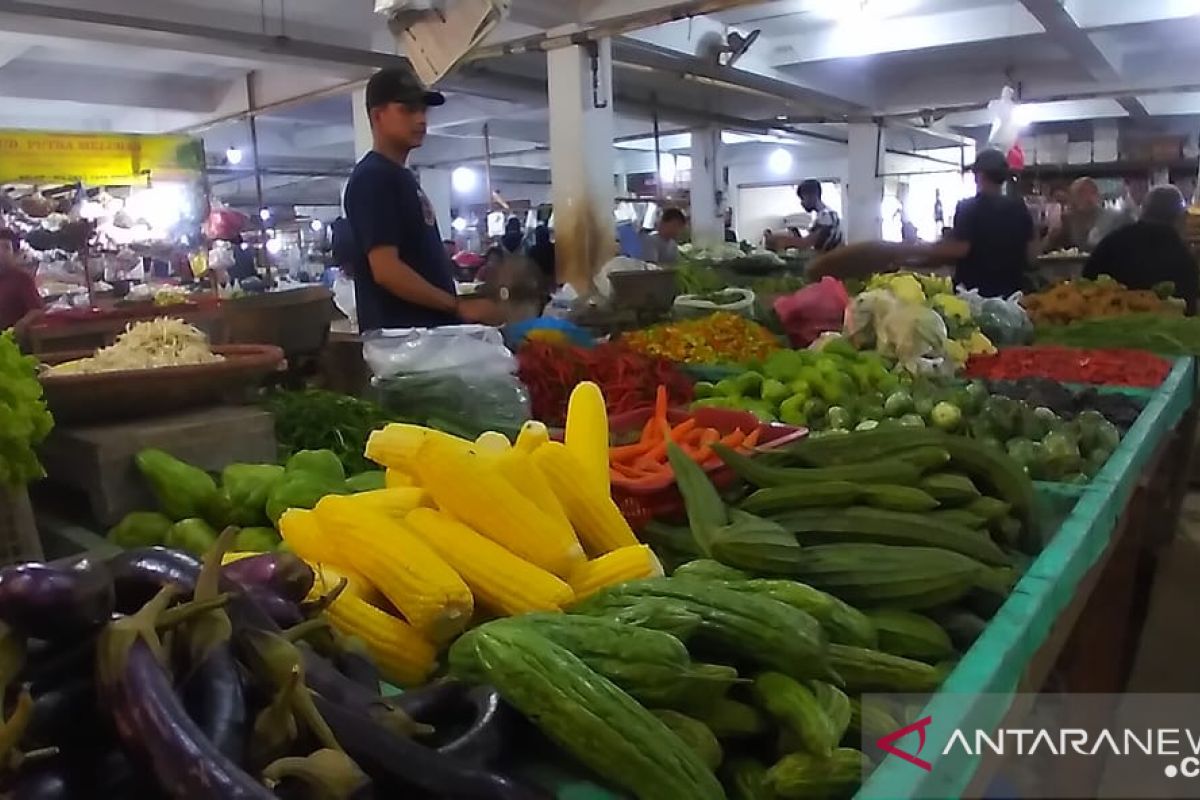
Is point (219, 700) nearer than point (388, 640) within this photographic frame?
Yes

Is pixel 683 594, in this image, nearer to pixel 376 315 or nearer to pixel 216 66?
pixel 376 315

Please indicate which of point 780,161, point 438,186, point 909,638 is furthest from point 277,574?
point 780,161

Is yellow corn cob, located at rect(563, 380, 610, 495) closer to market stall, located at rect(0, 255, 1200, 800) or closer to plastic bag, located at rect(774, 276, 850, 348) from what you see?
market stall, located at rect(0, 255, 1200, 800)

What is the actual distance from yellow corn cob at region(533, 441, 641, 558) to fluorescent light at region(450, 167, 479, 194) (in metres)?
19.6

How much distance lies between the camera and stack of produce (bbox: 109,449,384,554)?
1752 millimetres

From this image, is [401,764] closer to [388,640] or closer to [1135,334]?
[388,640]

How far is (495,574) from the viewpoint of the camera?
1365 mm

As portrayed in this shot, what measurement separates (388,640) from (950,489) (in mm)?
1159

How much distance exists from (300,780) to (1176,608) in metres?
4.36

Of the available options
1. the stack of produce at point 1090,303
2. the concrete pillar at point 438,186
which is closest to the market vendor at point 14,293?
the stack of produce at point 1090,303

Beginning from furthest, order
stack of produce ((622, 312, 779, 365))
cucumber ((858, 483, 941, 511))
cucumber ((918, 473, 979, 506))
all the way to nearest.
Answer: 1. stack of produce ((622, 312, 779, 365))
2. cucumber ((918, 473, 979, 506))
3. cucumber ((858, 483, 941, 511))

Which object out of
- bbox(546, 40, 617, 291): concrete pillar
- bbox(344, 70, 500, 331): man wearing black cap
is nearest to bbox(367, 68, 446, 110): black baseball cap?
bbox(344, 70, 500, 331): man wearing black cap

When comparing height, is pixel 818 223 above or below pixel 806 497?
above

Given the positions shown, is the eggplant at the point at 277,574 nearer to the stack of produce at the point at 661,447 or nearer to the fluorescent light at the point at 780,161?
the stack of produce at the point at 661,447
